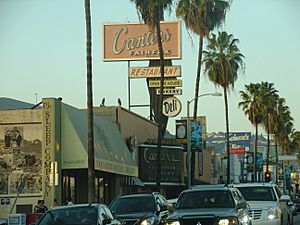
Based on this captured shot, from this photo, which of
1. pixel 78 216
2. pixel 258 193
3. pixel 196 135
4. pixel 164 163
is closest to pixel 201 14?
pixel 196 135

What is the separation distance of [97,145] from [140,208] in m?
13.3

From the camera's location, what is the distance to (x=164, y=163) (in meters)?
47.3

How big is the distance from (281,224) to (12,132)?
15417 millimetres

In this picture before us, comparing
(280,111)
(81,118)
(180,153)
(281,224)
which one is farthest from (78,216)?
(280,111)

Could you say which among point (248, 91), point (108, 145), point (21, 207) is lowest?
point (21, 207)

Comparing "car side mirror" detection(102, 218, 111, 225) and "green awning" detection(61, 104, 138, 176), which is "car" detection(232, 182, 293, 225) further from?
"green awning" detection(61, 104, 138, 176)

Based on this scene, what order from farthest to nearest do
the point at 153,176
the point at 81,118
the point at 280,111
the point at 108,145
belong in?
the point at 280,111 → the point at 153,176 → the point at 108,145 → the point at 81,118

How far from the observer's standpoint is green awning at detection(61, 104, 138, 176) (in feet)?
105

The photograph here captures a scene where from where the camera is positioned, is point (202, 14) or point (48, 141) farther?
point (202, 14)

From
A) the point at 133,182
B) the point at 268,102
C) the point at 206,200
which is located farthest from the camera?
the point at 268,102

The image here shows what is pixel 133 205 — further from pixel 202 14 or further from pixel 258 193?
pixel 202 14

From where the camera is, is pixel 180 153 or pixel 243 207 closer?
pixel 243 207

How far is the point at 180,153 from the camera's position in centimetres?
4934

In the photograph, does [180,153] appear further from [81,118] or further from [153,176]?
[81,118]
